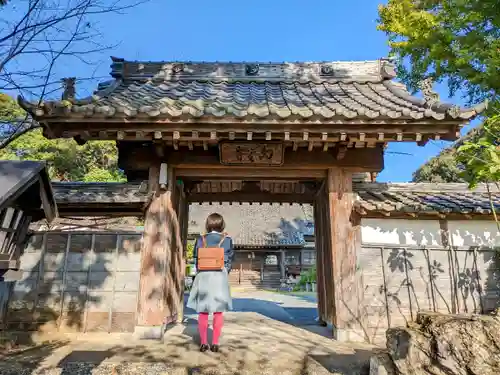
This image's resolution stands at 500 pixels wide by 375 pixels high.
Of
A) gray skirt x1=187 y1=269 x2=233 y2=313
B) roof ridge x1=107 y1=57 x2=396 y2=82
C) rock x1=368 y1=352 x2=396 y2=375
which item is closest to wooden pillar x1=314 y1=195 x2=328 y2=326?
gray skirt x1=187 y1=269 x2=233 y2=313

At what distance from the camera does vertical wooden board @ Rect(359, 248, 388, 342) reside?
17.4 ft

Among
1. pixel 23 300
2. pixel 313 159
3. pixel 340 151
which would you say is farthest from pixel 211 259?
pixel 23 300

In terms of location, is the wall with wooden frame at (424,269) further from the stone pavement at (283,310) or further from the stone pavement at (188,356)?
the stone pavement at (283,310)

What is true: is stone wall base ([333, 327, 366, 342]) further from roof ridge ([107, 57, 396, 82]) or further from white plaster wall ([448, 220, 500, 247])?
roof ridge ([107, 57, 396, 82])

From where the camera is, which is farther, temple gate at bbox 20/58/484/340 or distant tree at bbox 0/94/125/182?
distant tree at bbox 0/94/125/182

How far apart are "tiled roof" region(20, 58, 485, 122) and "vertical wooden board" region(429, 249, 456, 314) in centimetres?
241

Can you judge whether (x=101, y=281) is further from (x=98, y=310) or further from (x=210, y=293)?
(x=210, y=293)

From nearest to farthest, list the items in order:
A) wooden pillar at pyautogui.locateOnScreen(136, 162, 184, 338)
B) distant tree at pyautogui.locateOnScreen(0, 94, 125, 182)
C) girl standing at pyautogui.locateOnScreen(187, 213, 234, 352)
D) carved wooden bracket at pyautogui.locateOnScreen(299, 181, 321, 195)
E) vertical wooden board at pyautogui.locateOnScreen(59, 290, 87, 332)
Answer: girl standing at pyautogui.locateOnScreen(187, 213, 234, 352), wooden pillar at pyautogui.locateOnScreen(136, 162, 184, 338), vertical wooden board at pyautogui.locateOnScreen(59, 290, 87, 332), carved wooden bracket at pyautogui.locateOnScreen(299, 181, 321, 195), distant tree at pyautogui.locateOnScreen(0, 94, 125, 182)

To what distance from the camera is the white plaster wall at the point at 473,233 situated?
571 cm

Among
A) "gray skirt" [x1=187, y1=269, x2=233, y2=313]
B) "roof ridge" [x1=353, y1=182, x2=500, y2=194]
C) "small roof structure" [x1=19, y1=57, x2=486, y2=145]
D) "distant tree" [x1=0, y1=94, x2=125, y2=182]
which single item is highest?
"distant tree" [x1=0, y1=94, x2=125, y2=182]

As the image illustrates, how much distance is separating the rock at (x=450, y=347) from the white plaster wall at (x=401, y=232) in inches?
94.7

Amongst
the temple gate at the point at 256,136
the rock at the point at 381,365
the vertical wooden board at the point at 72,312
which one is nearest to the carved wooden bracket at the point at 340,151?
the temple gate at the point at 256,136

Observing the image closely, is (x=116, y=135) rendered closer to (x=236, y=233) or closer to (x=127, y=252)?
(x=127, y=252)

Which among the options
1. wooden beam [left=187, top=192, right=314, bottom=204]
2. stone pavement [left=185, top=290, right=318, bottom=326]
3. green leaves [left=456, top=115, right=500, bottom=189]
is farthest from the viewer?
wooden beam [left=187, top=192, right=314, bottom=204]
